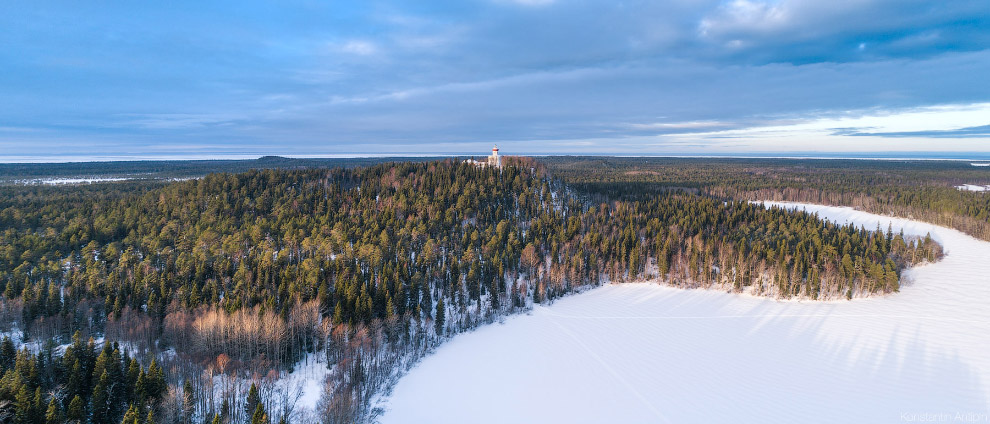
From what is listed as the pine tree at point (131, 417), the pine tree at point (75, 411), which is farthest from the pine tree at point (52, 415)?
the pine tree at point (131, 417)

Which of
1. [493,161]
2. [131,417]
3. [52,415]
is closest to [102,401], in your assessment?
[52,415]

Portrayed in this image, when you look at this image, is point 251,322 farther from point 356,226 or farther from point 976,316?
point 976,316

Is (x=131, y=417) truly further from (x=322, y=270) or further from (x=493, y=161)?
(x=493, y=161)

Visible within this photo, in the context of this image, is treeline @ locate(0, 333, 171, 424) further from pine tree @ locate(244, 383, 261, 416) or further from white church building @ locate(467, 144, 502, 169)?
white church building @ locate(467, 144, 502, 169)

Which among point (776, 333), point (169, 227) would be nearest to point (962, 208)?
point (776, 333)

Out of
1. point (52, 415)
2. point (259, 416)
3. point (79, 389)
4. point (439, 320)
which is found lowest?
point (439, 320)

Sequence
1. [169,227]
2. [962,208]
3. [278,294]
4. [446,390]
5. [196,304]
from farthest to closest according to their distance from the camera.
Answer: [962,208] → [169,227] → [278,294] → [196,304] → [446,390]

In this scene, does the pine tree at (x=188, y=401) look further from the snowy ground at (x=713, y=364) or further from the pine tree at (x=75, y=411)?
the snowy ground at (x=713, y=364)
